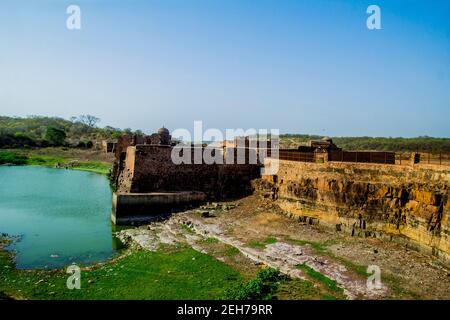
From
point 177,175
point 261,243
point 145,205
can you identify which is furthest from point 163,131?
point 261,243

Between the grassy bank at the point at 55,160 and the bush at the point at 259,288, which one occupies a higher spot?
the grassy bank at the point at 55,160

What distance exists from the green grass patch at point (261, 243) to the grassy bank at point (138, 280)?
2067 millimetres

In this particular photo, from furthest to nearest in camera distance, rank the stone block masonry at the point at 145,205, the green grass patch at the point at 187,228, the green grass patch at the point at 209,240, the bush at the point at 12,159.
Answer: the bush at the point at 12,159 → the stone block masonry at the point at 145,205 → the green grass patch at the point at 187,228 → the green grass patch at the point at 209,240

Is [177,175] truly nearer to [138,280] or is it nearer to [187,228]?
[187,228]

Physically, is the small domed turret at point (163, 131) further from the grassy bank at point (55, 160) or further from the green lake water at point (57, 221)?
the grassy bank at point (55, 160)

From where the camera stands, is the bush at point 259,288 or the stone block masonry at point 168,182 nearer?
the bush at point 259,288

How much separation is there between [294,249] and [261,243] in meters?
1.54

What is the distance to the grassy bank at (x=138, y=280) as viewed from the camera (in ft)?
39.2

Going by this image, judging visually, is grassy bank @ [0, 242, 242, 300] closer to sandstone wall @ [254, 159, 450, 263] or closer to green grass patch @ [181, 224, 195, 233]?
green grass patch @ [181, 224, 195, 233]

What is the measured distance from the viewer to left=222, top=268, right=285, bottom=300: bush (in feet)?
36.6

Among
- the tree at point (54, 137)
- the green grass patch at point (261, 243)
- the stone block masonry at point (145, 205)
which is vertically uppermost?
the tree at point (54, 137)

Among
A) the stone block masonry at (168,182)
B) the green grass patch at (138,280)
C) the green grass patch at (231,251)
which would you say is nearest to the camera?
the green grass patch at (138,280)

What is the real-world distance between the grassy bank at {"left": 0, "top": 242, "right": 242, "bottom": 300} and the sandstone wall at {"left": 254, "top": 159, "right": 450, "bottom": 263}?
7150 millimetres

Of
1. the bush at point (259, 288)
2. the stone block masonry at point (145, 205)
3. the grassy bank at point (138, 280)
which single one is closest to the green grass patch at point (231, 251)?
the grassy bank at point (138, 280)
